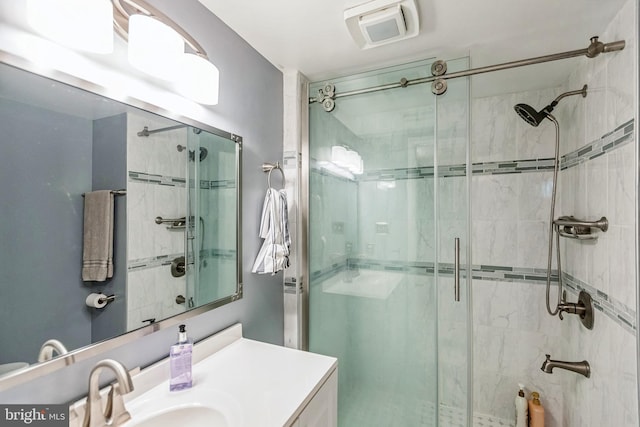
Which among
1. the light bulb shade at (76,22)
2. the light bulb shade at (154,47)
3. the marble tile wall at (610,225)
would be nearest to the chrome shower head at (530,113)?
the marble tile wall at (610,225)

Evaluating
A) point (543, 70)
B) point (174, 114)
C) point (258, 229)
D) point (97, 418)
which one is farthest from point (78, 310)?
point (543, 70)

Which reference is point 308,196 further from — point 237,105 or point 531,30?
point 531,30

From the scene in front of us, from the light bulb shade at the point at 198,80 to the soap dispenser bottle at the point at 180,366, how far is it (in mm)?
917

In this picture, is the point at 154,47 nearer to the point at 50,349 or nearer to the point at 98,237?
the point at 98,237

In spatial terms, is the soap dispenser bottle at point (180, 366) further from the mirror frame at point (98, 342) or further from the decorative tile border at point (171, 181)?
the decorative tile border at point (171, 181)

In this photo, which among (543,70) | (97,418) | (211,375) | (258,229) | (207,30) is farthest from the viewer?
(543,70)

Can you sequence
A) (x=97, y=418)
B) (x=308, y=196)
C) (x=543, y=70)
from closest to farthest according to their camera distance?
1. (x=97, y=418)
2. (x=543, y=70)
3. (x=308, y=196)

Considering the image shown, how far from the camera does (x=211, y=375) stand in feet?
3.49

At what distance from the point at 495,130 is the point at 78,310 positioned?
8.10 ft

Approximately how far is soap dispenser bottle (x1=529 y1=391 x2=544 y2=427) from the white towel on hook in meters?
1.89

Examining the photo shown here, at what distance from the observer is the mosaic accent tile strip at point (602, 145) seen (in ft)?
3.41

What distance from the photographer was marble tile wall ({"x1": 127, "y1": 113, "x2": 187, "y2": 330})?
936 mm

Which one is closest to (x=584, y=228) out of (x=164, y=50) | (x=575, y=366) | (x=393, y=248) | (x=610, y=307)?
(x=610, y=307)

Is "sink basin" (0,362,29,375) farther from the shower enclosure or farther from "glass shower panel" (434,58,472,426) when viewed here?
"glass shower panel" (434,58,472,426)
